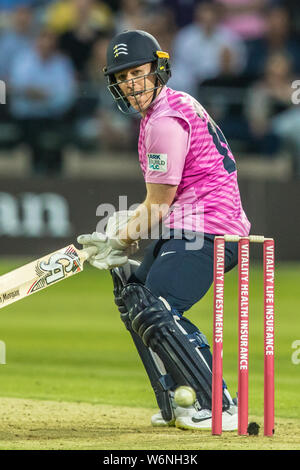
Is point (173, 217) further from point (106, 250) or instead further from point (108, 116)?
point (108, 116)

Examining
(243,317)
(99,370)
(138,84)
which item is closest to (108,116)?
(99,370)

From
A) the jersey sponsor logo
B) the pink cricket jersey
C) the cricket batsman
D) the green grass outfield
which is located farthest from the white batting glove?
the green grass outfield

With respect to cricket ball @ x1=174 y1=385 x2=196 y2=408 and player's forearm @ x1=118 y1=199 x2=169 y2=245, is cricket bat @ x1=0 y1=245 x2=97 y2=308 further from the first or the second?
cricket ball @ x1=174 y1=385 x2=196 y2=408

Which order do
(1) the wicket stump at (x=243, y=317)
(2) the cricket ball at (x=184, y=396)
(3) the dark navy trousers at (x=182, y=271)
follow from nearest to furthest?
(1) the wicket stump at (x=243, y=317), (2) the cricket ball at (x=184, y=396), (3) the dark navy trousers at (x=182, y=271)

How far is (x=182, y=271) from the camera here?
530cm

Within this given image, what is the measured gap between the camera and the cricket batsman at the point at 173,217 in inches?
206

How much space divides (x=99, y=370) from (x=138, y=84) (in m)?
3.20

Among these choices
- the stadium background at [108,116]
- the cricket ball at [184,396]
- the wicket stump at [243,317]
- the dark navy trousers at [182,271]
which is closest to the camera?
the wicket stump at [243,317]

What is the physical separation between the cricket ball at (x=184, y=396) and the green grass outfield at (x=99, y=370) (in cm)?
18

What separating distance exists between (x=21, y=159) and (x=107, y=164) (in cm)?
122

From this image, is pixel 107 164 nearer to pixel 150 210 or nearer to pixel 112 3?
pixel 112 3

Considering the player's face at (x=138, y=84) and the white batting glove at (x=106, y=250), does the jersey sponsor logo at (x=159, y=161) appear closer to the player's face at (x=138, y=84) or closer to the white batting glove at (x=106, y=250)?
the player's face at (x=138, y=84)

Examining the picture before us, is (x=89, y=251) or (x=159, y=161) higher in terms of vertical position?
(x=159, y=161)

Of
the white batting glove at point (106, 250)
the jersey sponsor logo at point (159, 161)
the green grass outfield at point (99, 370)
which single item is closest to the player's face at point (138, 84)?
the jersey sponsor logo at point (159, 161)
